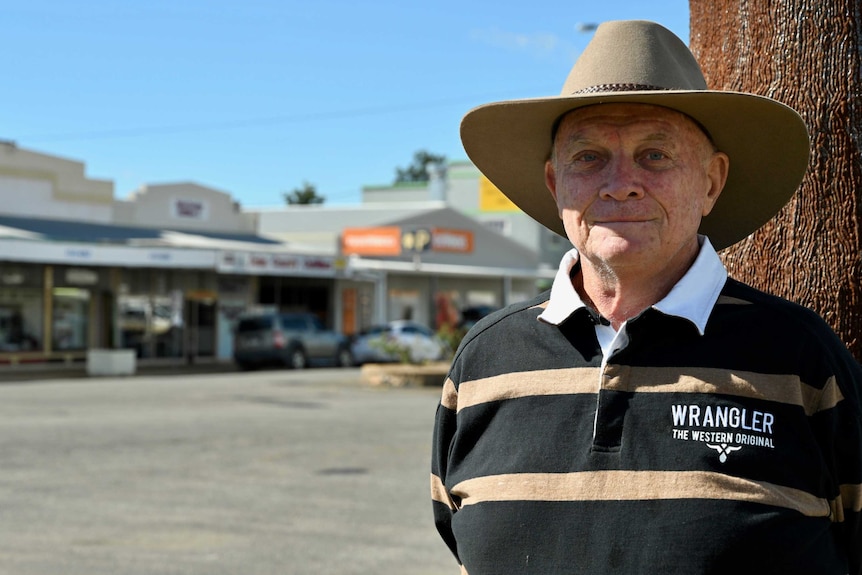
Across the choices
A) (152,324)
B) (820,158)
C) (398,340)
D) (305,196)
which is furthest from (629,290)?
(305,196)

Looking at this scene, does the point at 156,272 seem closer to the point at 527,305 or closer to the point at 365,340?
the point at 365,340

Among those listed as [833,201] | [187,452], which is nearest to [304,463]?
[187,452]

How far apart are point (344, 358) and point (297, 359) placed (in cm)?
209

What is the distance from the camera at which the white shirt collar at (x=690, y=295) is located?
85.8 inches

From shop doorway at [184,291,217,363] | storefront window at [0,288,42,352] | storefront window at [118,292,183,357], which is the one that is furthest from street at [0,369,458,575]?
shop doorway at [184,291,217,363]

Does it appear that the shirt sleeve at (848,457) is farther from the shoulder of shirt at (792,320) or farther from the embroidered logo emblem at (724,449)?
the embroidered logo emblem at (724,449)

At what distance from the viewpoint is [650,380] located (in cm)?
216

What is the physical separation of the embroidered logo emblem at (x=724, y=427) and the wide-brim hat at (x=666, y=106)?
623mm

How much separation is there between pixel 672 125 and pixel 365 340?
33.3 metres

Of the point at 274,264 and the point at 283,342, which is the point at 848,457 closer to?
the point at 283,342

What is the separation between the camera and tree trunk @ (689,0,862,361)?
286 centimetres

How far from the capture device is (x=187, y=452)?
40.9ft

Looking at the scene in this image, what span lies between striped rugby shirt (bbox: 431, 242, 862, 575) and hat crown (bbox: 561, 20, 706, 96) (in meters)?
0.38

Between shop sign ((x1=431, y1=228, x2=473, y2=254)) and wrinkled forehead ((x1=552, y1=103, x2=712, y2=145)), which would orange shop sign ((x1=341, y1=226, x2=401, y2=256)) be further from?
wrinkled forehead ((x1=552, y1=103, x2=712, y2=145))
